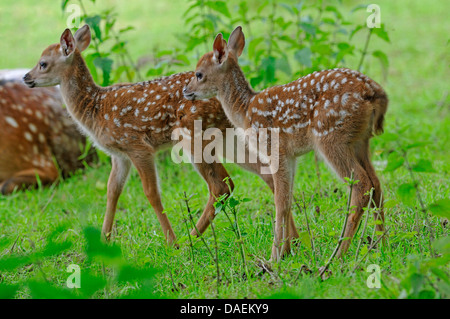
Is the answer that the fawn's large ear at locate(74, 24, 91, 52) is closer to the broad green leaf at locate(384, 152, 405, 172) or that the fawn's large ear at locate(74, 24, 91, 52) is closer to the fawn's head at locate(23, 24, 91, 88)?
the fawn's head at locate(23, 24, 91, 88)

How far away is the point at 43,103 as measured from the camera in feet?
Answer: 21.9

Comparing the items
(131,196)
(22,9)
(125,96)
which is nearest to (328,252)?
(125,96)

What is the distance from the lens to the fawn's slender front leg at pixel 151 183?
4.33 m

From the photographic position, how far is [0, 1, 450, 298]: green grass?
335 centimetres

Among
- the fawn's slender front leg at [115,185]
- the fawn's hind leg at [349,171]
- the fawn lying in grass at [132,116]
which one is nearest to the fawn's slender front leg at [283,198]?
the fawn's hind leg at [349,171]

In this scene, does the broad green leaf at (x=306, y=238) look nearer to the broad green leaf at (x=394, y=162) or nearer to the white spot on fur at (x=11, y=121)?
the broad green leaf at (x=394, y=162)

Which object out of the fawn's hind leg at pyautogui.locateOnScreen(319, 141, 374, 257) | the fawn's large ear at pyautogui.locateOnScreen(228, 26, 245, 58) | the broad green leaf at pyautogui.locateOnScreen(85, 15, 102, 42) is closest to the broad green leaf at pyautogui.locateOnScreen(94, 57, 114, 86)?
the broad green leaf at pyautogui.locateOnScreen(85, 15, 102, 42)

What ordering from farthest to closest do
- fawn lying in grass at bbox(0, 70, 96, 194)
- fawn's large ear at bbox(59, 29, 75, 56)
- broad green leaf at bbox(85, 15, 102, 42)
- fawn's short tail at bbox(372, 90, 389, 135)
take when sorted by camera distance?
fawn lying in grass at bbox(0, 70, 96, 194), broad green leaf at bbox(85, 15, 102, 42), fawn's large ear at bbox(59, 29, 75, 56), fawn's short tail at bbox(372, 90, 389, 135)

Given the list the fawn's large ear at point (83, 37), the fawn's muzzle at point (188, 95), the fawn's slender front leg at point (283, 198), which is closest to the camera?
the fawn's slender front leg at point (283, 198)

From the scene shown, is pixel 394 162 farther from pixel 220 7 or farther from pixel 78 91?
pixel 220 7

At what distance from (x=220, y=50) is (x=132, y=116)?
75 cm

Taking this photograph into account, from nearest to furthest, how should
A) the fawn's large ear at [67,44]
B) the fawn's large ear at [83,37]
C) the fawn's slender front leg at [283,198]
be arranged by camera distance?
1. the fawn's slender front leg at [283,198]
2. the fawn's large ear at [67,44]
3. the fawn's large ear at [83,37]

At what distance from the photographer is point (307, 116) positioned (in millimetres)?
3809

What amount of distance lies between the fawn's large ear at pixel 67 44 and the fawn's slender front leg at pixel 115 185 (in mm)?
829
